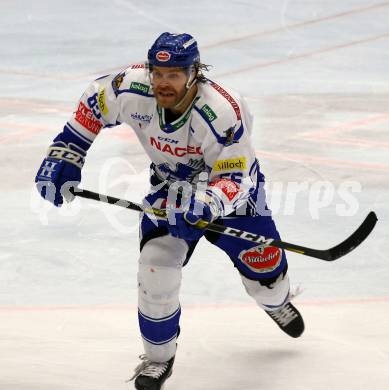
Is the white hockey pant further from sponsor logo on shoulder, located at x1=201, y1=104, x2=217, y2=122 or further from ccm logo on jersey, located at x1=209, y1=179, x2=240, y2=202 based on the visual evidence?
sponsor logo on shoulder, located at x1=201, y1=104, x2=217, y2=122

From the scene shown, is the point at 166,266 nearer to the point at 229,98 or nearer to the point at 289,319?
the point at 229,98

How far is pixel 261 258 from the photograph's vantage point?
5.50 m

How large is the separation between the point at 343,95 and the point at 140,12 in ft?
19.2

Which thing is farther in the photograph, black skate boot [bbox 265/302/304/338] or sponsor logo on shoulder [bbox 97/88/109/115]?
black skate boot [bbox 265/302/304/338]

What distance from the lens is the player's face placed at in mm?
4926

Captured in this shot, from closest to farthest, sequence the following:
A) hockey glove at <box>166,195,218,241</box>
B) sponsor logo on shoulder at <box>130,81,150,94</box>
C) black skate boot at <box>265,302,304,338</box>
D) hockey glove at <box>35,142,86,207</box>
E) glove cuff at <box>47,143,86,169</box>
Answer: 1. hockey glove at <box>166,195,218,241</box>
2. sponsor logo on shoulder at <box>130,81,150,94</box>
3. hockey glove at <box>35,142,86,207</box>
4. glove cuff at <box>47,143,86,169</box>
5. black skate boot at <box>265,302,304,338</box>

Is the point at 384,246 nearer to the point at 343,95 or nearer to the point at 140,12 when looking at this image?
the point at 343,95

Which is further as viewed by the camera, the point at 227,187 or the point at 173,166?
the point at 173,166

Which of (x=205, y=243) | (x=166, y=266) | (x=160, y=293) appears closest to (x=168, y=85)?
(x=166, y=266)

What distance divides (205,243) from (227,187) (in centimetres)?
278

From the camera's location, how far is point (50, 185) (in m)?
5.25

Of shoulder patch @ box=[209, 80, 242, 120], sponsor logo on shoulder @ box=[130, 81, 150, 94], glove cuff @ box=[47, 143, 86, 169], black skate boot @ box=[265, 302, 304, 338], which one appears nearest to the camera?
shoulder patch @ box=[209, 80, 242, 120]

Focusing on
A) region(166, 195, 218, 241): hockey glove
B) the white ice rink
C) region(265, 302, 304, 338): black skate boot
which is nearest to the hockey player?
region(166, 195, 218, 241): hockey glove

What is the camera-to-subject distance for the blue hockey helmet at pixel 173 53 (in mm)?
4910
